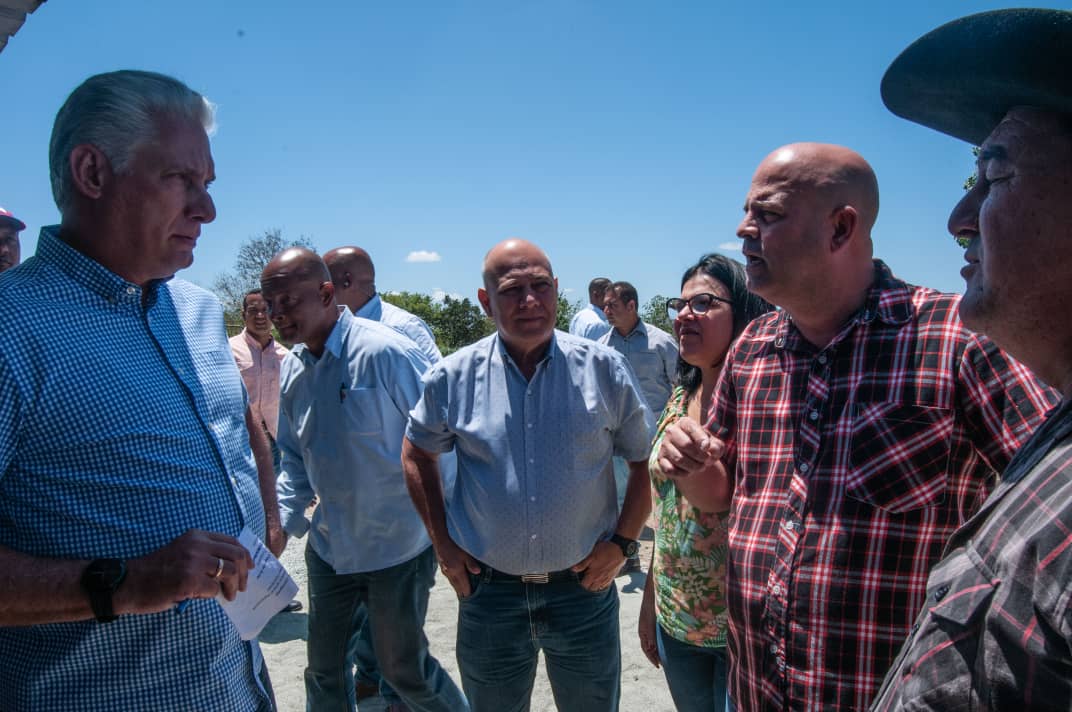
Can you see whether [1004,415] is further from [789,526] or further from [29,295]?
[29,295]

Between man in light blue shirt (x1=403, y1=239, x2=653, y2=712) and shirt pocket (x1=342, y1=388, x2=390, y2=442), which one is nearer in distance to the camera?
man in light blue shirt (x1=403, y1=239, x2=653, y2=712)

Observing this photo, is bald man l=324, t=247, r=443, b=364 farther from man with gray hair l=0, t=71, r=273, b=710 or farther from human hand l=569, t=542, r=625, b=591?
man with gray hair l=0, t=71, r=273, b=710

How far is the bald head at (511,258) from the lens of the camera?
2.70 m

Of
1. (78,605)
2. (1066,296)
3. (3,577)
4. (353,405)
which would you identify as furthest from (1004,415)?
(353,405)

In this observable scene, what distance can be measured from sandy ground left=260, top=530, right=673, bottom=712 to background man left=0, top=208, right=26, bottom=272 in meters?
2.75

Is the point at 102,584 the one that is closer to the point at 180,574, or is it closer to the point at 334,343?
the point at 180,574

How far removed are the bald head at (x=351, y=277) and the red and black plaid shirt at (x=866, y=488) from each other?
166 inches

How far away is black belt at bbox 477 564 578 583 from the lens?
253 centimetres

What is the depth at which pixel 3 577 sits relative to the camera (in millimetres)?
1301

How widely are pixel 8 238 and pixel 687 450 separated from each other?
12.8 feet

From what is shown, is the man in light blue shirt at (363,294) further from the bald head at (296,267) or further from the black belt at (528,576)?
the black belt at (528,576)

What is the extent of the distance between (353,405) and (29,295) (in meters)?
1.72

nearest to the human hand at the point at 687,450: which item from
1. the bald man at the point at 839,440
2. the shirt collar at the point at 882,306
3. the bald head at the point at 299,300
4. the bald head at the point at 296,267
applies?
the bald man at the point at 839,440

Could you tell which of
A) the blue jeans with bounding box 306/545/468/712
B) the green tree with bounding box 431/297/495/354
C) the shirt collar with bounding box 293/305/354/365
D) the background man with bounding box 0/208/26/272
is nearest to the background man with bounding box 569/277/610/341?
the shirt collar with bounding box 293/305/354/365
